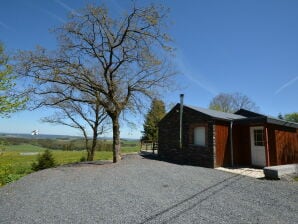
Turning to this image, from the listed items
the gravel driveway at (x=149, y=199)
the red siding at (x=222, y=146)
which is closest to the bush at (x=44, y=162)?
the gravel driveway at (x=149, y=199)

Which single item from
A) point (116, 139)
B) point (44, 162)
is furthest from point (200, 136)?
point (44, 162)

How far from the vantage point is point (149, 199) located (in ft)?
24.3

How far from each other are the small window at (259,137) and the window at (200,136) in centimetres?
319

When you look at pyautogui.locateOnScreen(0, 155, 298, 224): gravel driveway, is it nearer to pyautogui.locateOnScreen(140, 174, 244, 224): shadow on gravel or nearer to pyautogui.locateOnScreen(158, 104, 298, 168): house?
pyautogui.locateOnScreen(140, 174, 244, 224): shadow on gravel

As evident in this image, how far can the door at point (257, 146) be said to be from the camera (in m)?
13.9

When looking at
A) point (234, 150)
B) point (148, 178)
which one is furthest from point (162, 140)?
point (148, 178)

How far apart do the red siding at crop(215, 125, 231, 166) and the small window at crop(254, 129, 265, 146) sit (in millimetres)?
1694

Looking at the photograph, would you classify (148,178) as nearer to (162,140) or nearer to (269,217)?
(269,217)

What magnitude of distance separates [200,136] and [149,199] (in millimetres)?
8584

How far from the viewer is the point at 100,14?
13.0 metres

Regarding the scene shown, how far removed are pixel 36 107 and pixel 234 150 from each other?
12.8 metres

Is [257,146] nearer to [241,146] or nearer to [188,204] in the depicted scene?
[241,146]

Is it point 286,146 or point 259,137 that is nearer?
point 259,137

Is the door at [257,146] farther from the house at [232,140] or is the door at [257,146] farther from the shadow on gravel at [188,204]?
the shadow on gravel at [188,204]
